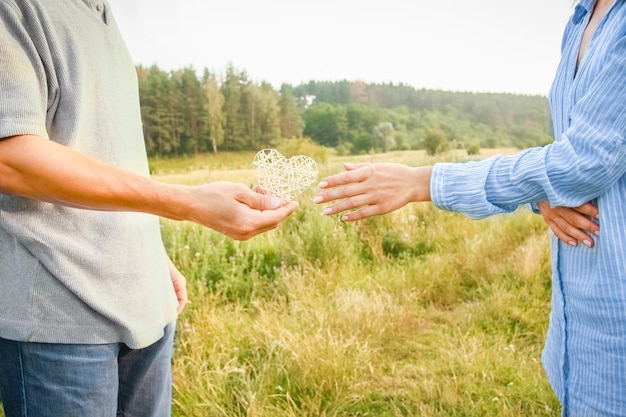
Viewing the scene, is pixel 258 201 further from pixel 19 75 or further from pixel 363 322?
pixel 363 322

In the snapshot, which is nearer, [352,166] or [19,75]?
[19,75]

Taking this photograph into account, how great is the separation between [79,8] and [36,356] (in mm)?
795

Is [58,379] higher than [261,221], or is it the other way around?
[261,221]

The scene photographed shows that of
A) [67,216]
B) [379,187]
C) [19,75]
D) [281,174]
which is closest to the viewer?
[19,75]

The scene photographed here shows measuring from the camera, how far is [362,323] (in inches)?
138

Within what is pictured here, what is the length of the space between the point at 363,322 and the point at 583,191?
8.09 feet

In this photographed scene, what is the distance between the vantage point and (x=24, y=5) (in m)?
1.06

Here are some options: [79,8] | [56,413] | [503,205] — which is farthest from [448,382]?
[79,8]

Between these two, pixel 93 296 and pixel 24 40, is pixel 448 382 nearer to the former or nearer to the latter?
pixel 93 296

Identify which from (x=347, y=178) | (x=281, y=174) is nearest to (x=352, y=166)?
(x=347, y=178)

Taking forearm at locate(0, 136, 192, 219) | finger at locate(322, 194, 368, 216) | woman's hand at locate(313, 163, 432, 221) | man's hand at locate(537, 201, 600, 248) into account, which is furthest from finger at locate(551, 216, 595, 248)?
forearm at locate(0, 136, 192, 219)

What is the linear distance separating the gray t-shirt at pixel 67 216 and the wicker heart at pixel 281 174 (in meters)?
0.38

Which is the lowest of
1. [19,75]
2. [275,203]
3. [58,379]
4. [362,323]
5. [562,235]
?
[362,323]

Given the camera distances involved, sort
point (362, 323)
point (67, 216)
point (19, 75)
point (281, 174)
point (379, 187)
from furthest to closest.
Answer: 1. point (362, 323)
2. point (281, 174)
3. point (379, 187)
4. point (67, 216)
5. point (19, 75)
